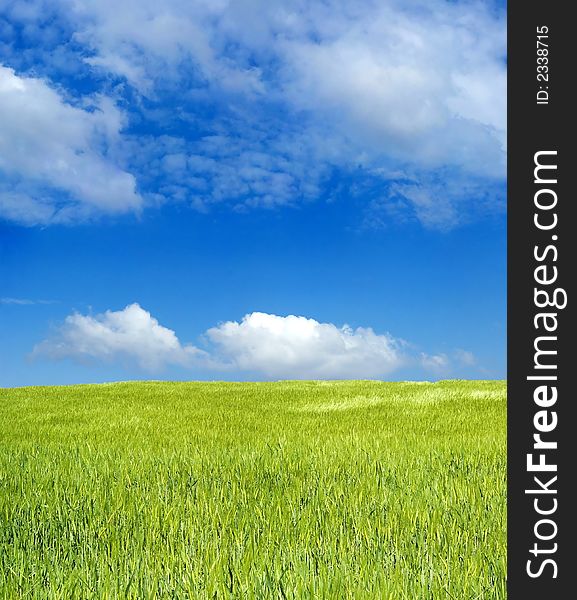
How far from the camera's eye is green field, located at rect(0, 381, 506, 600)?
2.95 metres

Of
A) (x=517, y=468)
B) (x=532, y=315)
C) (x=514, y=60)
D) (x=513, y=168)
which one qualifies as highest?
(x=514, y=60)

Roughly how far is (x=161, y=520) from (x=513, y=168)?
3.66 meters

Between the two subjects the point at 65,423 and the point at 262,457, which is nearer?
the point at 262,457

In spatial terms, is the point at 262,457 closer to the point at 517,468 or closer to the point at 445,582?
the point at 445,582

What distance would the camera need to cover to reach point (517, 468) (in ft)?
5.19

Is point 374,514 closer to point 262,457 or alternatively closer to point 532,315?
point 262,457

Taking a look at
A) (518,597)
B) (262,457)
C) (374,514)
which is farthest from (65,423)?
(518,597)

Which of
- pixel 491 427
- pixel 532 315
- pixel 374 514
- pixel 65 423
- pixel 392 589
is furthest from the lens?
pixel 65 423

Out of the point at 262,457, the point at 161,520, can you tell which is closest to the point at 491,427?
the point at 262,457

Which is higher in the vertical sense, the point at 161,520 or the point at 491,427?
the point at 491,427

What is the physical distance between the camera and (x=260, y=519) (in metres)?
4.06

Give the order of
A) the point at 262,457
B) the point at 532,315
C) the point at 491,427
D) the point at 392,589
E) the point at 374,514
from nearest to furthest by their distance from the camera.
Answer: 1. the point at 532,315
2. the point at 392,589
3. the point at 374,514
4. the point at 262,457
5. the point at 491,427

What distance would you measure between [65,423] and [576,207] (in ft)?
42.6

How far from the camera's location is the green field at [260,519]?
2949 millimetres
